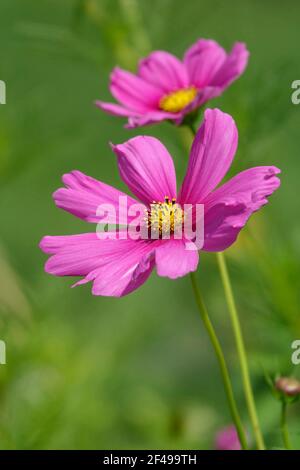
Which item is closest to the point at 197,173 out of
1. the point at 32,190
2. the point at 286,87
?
the point at 286,87

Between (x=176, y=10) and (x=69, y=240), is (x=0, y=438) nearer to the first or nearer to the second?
(x=69, y=240)

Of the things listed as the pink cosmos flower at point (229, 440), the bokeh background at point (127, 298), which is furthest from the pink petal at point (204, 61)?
the pink cosmos flower at point (229, 440)

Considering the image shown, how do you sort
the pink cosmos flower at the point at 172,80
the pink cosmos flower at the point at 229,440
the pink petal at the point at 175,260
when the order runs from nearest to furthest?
the pink petal at the point at 175,260, the pink cosmos flower at the point at 172,80, the pink cosmos flower at the point at 229,440

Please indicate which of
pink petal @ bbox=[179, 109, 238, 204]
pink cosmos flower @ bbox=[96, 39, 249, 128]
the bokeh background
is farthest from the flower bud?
pink cosmos flower @ bbox=[96, 39, 249, 128]

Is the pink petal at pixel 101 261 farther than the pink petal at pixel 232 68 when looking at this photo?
No

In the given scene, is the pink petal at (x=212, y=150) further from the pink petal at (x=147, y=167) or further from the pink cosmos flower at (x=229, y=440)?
the pink cosmos flower at (x=229, y=440)
